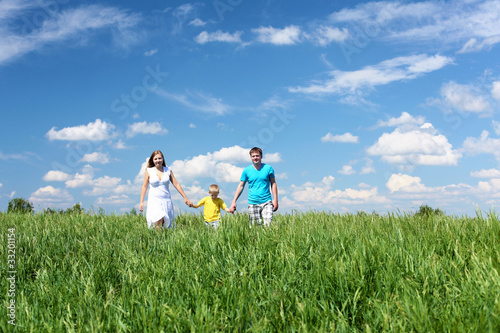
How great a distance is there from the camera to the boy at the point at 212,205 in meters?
9.02

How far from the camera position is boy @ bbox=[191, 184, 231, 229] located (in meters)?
9.02

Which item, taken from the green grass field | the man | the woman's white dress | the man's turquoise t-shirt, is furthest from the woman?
the green grass field

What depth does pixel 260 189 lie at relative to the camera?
27.5 feet

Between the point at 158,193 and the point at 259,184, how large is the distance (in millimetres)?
2309

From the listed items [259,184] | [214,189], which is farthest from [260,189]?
[214,189]

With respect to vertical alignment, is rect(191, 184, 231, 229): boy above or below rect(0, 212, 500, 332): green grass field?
Answer: above

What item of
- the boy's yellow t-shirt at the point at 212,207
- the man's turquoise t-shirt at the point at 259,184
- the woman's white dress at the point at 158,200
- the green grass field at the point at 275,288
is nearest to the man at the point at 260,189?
the man's turquoise t-shirt at the point at 259,184

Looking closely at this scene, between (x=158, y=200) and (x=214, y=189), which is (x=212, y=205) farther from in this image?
(x=158, y=200)

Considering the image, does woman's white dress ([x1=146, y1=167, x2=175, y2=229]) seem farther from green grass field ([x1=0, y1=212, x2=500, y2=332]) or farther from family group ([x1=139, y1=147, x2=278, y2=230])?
green grass field ([x1=0, y1=212, x2=500, y2=332])

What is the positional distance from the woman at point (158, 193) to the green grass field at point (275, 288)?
2.37 m

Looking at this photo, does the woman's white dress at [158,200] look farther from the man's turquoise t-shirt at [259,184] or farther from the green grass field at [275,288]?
the green grass field at [275,288]

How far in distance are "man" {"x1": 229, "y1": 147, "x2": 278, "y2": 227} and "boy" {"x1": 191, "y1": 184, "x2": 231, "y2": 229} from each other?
595 millimetres

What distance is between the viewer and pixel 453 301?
3395 millimetres

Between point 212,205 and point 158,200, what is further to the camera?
point 212,205
